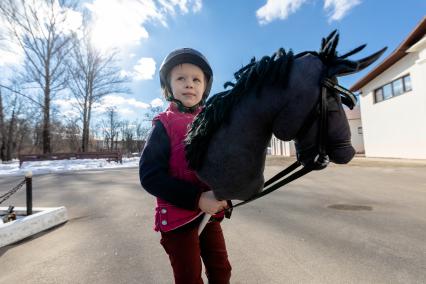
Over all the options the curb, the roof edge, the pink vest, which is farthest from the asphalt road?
the roof edge

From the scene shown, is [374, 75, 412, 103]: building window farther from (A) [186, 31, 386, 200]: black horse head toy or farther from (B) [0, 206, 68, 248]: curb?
(A) [186, 31, 386, 200]: black horse head toy

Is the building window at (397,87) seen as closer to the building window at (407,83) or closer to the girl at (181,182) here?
the building window at (407,83)

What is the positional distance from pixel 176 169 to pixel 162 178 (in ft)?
0.32

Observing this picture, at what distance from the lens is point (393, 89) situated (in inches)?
602

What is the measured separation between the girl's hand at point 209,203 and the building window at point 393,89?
1660 centimetres

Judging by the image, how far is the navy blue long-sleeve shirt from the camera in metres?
0.94

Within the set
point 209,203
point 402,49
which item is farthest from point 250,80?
point 402,49

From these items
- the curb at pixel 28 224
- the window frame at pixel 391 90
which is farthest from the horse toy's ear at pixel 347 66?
the window frame at pixel 391 90

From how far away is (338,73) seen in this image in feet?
2.28

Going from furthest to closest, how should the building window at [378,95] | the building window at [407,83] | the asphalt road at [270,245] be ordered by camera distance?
the building window at [378,95] < the building window at [407,83] < the asphalt road at [270,245]

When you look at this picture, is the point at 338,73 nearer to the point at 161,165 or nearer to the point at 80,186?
the point at 161,165

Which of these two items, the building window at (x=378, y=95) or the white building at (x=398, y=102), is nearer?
the white building at (x=398, y=102)

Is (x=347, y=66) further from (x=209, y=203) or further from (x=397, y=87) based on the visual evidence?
(x=397, y=87)

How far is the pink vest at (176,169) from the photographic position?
1053 mm
